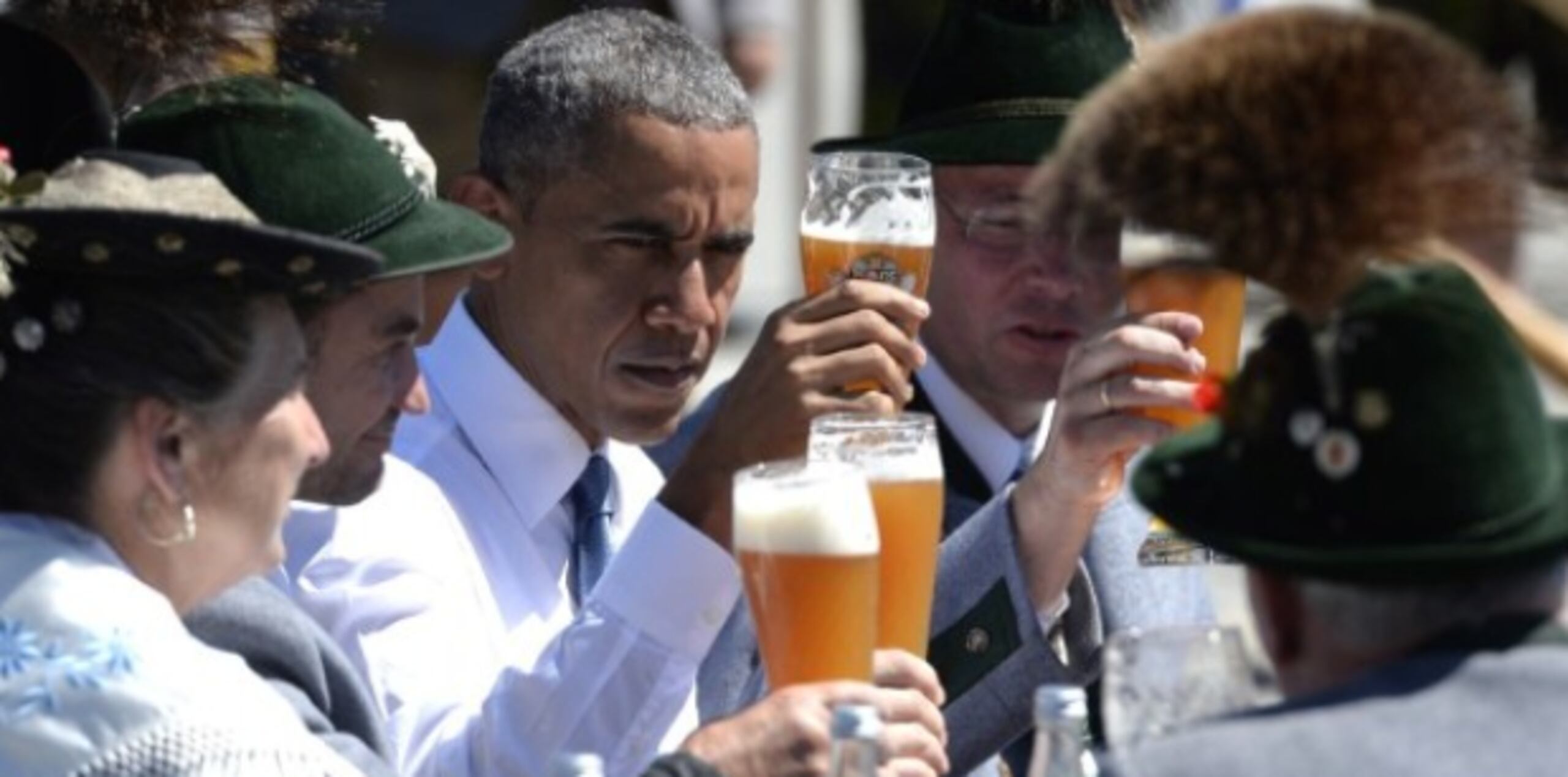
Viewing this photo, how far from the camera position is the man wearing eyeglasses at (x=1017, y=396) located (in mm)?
4316

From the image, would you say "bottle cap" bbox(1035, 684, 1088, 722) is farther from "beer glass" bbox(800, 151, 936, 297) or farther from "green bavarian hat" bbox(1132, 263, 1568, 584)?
"beer glass" bbox(800, 151, 936, 297)

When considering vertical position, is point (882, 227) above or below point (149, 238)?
below

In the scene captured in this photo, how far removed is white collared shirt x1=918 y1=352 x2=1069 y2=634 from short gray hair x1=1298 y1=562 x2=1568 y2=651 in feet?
7.24

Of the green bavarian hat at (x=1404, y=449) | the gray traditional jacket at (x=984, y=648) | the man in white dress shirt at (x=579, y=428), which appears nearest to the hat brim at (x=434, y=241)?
the man in white dress shirt at (x=579, y=428)

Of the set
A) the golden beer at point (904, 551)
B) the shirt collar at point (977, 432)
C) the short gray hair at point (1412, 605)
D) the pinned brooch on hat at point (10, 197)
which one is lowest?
the shirt collar at point (977, 432)

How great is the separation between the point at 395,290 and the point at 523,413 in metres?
0.55

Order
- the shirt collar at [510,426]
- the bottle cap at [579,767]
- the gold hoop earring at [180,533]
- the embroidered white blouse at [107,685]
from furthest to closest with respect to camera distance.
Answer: the shirt collar at [510,426] < the gold hoop earring at [180,533] < the embroidered white blouse at [107,685] < the bottle cap at [579,767]

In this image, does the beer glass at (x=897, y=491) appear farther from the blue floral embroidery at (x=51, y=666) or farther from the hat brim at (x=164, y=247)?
the blue floral embroidery at (x=51, y=666)

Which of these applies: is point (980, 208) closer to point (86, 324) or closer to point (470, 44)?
point (86, 324)

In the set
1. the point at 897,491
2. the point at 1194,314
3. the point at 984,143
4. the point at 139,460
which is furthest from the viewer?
the point at 984,143

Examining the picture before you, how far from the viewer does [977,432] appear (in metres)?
5.22

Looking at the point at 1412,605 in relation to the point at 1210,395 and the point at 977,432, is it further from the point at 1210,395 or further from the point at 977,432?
the point at 977,432

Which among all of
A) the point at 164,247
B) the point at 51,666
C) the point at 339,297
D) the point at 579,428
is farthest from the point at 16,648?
the point at 579,428

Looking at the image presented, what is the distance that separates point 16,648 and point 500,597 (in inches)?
46.8
